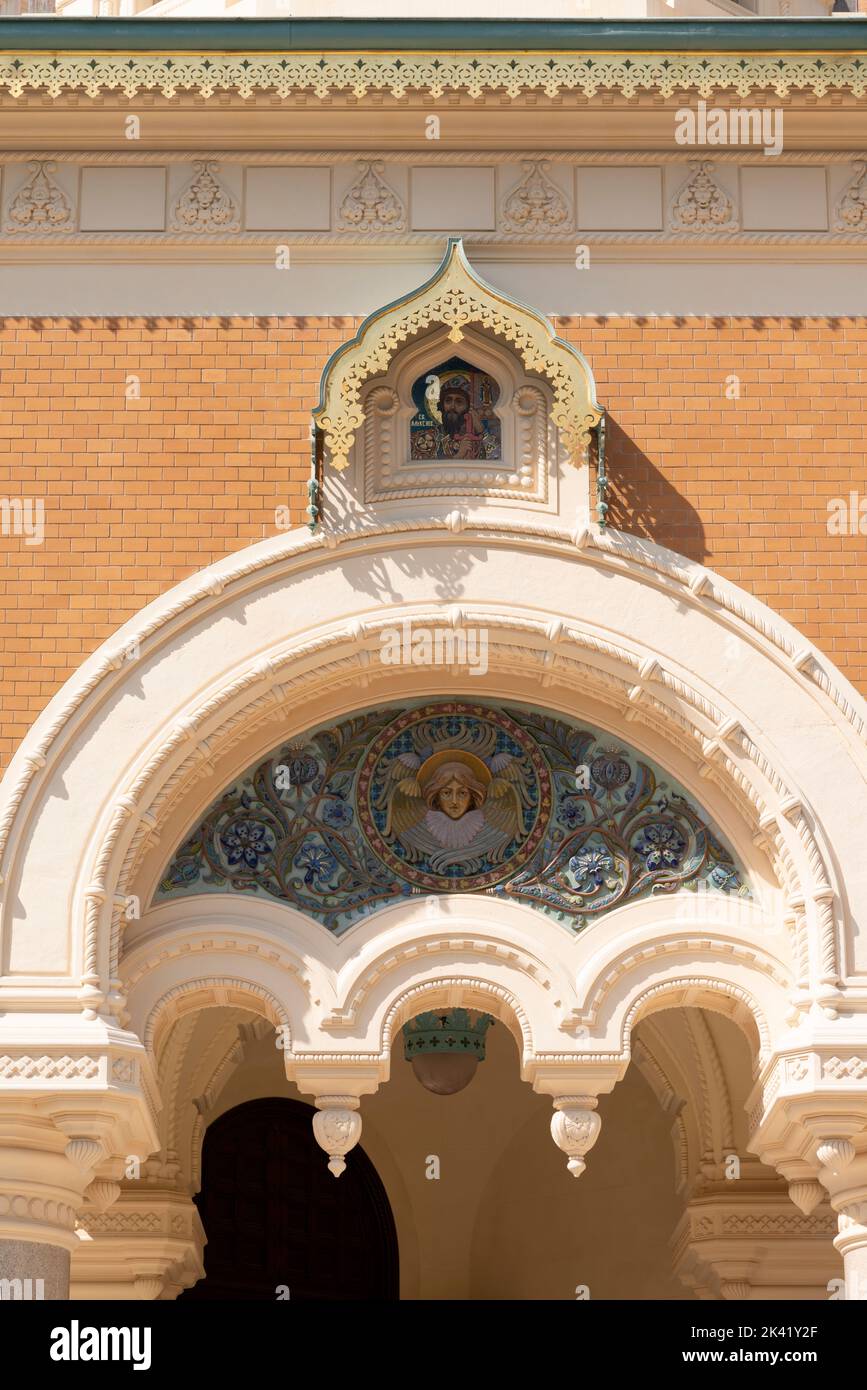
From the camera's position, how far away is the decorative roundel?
999cm

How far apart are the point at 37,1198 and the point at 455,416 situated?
3694mm

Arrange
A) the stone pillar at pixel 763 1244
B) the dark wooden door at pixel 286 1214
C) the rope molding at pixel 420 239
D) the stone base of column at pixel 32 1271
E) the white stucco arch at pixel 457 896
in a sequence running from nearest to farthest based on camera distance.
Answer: the stone base of column at pixel 32 1271, the white stucco arch at pixel 457 896, the rope molding at pixel 420 239, the stone pillar at pixel 763 1244, the dark wooden door at pixel 286 1214

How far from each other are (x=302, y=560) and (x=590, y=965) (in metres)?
2.07

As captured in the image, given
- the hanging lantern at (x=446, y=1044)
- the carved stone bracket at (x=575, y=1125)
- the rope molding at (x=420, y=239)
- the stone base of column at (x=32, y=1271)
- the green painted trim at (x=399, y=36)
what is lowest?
the stone base of column at (x=32, y=1271)

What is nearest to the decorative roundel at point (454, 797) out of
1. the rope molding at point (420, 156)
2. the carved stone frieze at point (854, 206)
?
the rope molding at point (420, 156)

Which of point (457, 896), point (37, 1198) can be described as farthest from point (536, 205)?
point (37, 1198)

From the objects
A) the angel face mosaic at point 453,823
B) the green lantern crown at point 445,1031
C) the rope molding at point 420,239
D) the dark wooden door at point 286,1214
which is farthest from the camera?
the dark wooden door at point 286,1214

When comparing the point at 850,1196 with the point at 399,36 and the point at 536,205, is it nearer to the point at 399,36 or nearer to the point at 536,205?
the point at 536,205

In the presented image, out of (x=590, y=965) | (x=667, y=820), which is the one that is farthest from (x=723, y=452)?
(x=590, y=965)

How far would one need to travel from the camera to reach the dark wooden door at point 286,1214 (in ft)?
43.7

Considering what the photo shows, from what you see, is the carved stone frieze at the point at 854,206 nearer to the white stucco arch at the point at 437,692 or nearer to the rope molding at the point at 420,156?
the rope molding at the point at 420,156

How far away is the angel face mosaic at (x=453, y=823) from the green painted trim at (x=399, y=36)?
9.37 ft

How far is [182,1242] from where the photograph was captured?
11625 mm

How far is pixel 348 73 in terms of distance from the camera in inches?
401
